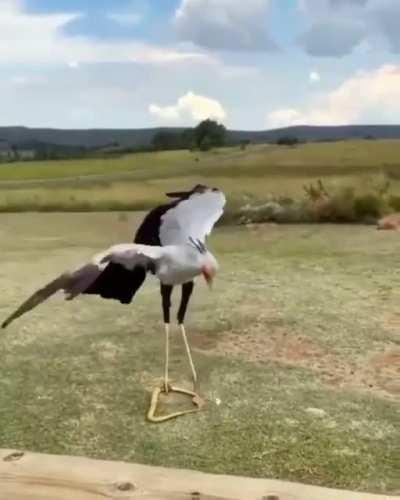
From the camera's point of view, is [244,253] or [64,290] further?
[244,253]

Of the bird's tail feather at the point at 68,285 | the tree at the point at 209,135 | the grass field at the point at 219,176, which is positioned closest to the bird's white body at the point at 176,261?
the bird's tail feather at the point at 68,285

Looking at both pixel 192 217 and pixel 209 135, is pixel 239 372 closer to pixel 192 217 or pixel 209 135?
pixel 192 217

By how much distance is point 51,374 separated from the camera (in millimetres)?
4023

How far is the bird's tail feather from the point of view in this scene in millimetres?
2199

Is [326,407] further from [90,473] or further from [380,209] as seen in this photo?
[380,209]

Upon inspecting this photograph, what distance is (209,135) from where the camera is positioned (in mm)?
12422

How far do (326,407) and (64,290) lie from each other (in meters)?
1.65

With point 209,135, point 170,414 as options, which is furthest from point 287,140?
point 170,414

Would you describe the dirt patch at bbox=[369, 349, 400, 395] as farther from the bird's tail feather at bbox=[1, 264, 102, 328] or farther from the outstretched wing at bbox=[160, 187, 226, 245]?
the bird's tail feather at bbox=[1, 264, 102, 328]

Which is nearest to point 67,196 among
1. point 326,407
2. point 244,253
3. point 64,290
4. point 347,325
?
point 244,253

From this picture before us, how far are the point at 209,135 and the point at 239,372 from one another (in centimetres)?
866

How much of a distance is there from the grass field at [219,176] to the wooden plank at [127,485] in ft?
25.7

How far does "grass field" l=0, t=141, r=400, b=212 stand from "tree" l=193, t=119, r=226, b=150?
220mm

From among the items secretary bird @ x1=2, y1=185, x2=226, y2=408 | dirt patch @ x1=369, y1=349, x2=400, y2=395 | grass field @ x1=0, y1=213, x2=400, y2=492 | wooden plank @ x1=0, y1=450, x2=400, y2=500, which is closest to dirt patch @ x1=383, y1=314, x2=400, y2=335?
grass field @ x1=0, y1=213, x2=400, y2=492
